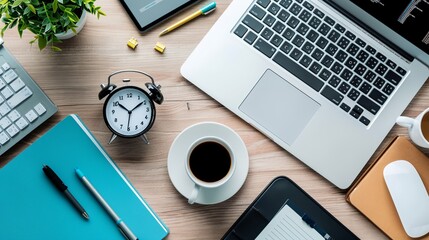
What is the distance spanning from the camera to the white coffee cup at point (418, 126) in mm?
1006

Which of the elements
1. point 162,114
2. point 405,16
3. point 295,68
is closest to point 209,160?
point 162,114

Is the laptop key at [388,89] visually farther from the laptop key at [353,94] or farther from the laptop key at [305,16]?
the laptop key at [305,16]

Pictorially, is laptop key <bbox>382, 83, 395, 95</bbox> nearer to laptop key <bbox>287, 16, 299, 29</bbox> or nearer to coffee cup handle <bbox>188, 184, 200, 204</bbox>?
laptop key <bbox>287, 16, 299, 29</bbox>

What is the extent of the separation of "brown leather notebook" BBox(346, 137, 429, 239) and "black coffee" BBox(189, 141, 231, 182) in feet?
0.85

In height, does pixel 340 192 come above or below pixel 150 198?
above

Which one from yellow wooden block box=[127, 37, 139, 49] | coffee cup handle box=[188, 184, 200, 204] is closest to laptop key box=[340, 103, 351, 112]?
coffee cup handle box=[188, 184, 200, 204]

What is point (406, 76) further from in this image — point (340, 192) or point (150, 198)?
point (150, 198)

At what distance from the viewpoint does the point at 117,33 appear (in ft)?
3.50

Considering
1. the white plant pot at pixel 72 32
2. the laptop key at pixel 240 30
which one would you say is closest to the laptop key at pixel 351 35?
the laptop key at pixel 240 30

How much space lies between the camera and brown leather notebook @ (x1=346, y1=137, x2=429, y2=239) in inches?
40.6

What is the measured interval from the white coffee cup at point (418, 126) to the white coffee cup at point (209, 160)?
346 mm

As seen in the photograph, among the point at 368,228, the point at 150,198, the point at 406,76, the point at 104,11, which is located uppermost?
the point at 406,76

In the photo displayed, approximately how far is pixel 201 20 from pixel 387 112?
0.42m

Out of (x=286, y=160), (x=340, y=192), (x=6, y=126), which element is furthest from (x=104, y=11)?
(x=340, y=192)
